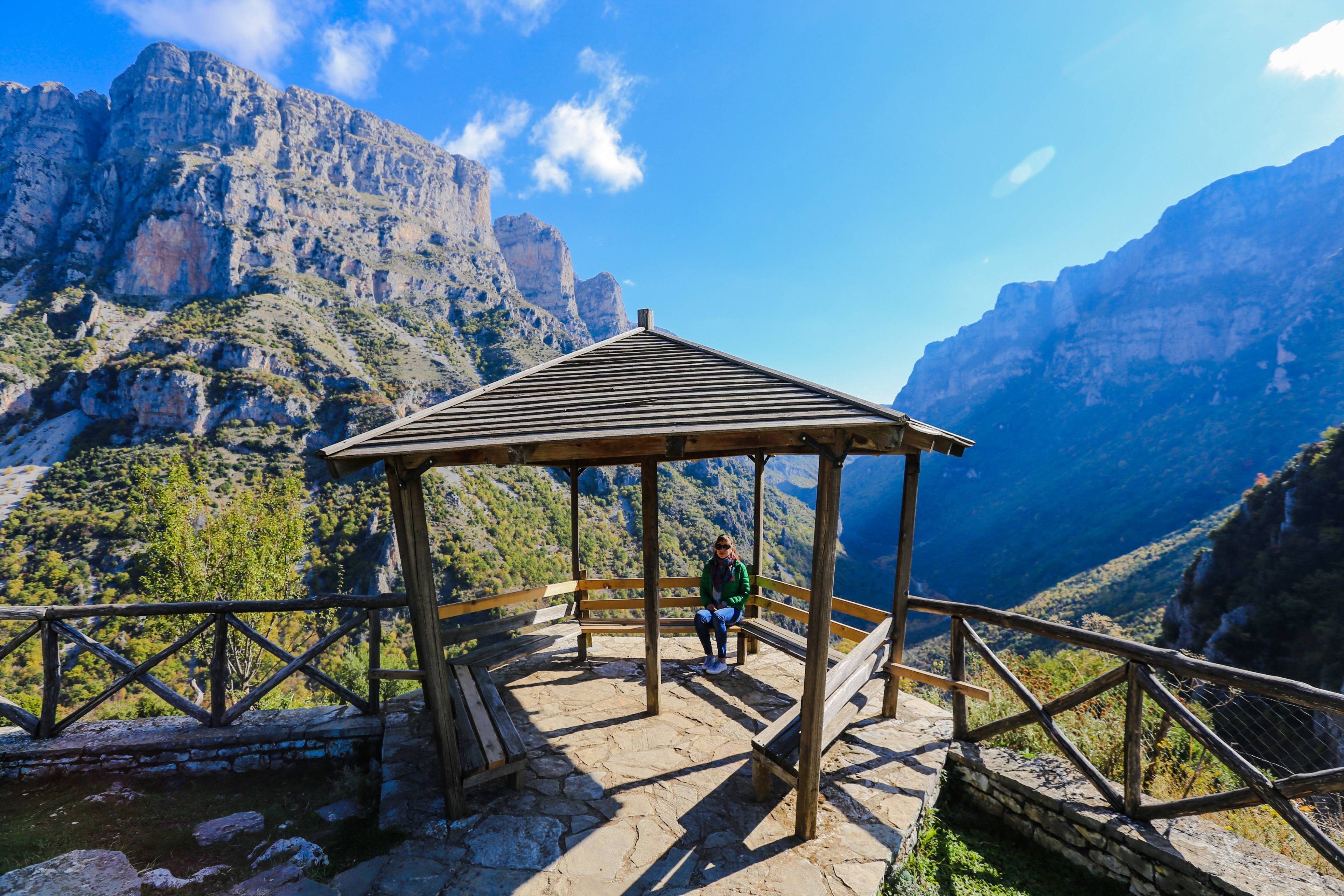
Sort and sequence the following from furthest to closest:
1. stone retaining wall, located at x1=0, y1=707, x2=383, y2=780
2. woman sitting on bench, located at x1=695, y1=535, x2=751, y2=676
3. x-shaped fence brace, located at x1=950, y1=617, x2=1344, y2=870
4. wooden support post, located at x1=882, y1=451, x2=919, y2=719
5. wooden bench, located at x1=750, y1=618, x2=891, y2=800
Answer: woman sitting on bench, located at x1=695, y1=535, x2=751, y2=676 < wooden support post, located at x1=882, y1=451, x2=919, y2=719 < stone retaining wall, located at x1=0, y1=707, x2=383, y2=780 < wooden bench, located at x1=750, y1=618, x2=891, y2=800 < x-shaped fence brace, located at x1=950, y1=617, x2=1344, y2=870

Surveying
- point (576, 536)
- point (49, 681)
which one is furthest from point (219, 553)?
point (576, 536)

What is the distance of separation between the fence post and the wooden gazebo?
0.41 metres

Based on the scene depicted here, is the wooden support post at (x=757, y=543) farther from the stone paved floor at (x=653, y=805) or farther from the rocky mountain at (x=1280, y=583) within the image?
the rocky mountain at (x=1280, y=583)

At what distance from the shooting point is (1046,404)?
8606 centimetres

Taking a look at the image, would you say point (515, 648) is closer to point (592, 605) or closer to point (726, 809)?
point (592, 605)

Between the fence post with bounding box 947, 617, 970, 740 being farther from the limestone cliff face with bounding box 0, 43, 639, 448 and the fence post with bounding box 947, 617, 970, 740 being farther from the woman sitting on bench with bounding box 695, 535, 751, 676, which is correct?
the limestone cliff face with bounding box 0, 43, 639, 448

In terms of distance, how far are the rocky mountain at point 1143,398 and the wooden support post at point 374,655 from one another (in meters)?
49.3

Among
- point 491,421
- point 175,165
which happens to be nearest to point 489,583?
point 491,421

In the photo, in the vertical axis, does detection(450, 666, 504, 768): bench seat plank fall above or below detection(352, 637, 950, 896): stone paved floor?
above

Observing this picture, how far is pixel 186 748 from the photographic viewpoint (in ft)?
12.2

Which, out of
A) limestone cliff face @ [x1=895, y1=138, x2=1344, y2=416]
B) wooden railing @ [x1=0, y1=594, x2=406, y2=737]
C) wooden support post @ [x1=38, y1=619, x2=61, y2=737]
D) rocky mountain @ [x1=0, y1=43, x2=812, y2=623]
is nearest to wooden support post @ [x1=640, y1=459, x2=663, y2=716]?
wooden railing @ [x1=0, y1=594, x2=406, y2=737]

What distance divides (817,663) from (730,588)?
2114mm

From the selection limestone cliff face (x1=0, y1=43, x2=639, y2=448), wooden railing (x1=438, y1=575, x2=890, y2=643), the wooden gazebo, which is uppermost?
limestone cliff face (x1=0, y1=43, x2=639, y2=448)

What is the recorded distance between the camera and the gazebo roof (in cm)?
275
